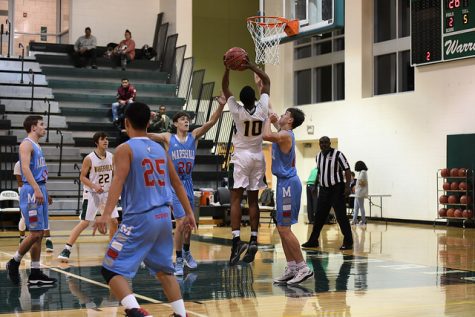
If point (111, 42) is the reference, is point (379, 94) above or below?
below

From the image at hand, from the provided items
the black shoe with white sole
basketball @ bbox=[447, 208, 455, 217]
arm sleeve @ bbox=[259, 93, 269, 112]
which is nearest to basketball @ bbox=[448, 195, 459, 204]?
basketball @ bbox=[447, 208, 455, 217]

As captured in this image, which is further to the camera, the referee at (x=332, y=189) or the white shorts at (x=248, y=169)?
the referee at (x=332, y=189)

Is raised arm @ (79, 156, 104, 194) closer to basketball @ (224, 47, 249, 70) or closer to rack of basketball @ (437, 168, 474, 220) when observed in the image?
basketball @ (224, 47, 249, 70)

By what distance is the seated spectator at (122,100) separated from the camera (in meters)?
22.0

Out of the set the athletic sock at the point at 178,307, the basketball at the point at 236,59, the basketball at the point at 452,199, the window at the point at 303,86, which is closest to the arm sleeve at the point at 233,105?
the basketball at the point at 236,59

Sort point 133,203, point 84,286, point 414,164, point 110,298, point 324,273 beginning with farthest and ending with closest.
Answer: point 414,164 < point 324,273 < point 84,286 < point 110,298 < point 133,203

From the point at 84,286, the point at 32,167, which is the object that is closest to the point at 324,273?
the point at 84,286

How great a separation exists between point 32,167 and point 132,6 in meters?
19.4

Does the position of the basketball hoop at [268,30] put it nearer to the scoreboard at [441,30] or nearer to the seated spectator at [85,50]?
the scoreboard at [441,30]

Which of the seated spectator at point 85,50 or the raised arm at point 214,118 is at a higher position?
the seated spectator at point 85,50

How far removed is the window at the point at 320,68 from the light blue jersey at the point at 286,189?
16.9 m

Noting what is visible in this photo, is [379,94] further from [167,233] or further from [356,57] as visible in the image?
[167,233]

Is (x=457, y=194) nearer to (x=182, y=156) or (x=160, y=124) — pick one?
(x=160, y=124)

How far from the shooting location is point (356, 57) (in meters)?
23.4
